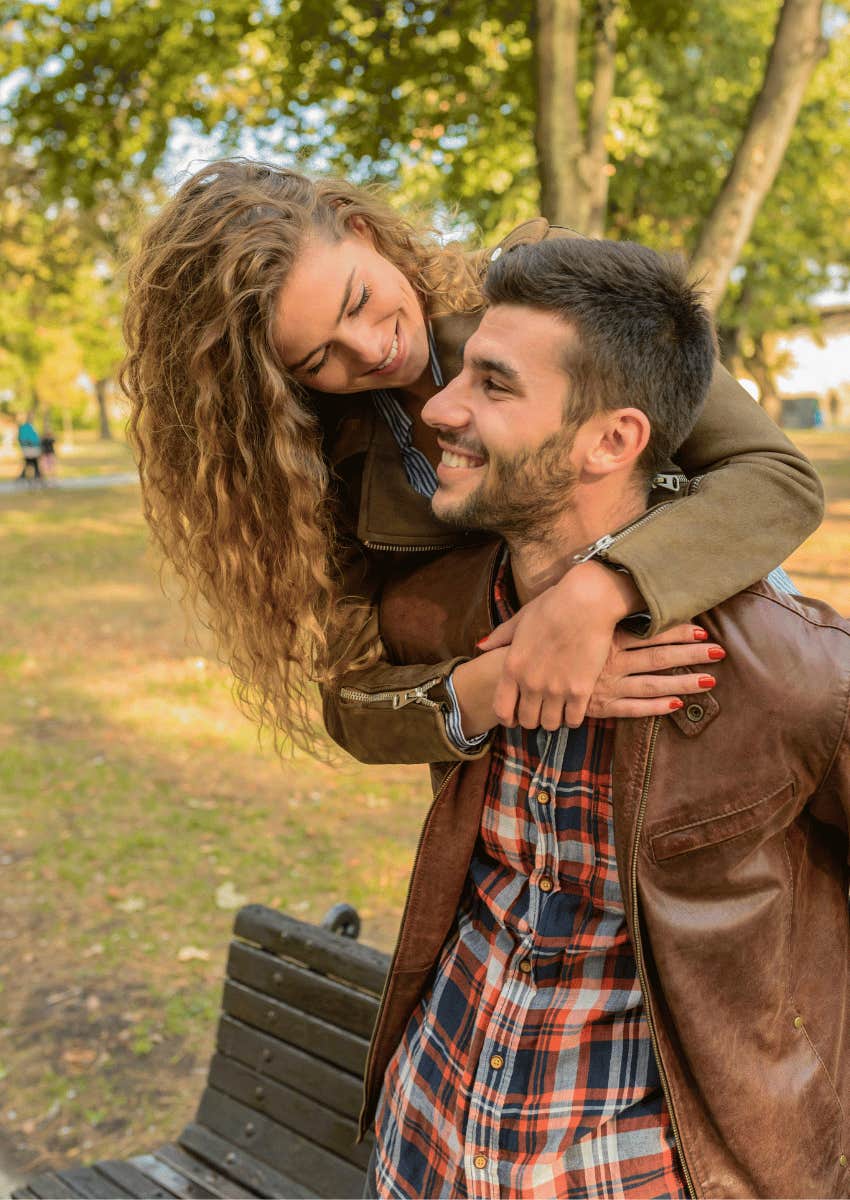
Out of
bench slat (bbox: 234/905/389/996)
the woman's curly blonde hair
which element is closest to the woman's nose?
the woman's curly blonde hair

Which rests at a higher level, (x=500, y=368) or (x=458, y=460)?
(x=500, y=368)

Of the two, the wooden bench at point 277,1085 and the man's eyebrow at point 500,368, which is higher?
the man's eyebrow at point 500,368

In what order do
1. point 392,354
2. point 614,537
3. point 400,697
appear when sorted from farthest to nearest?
point 392,354
point 400,697
point 614,537

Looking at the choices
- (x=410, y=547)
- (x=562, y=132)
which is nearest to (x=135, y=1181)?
(x=410, y=547)

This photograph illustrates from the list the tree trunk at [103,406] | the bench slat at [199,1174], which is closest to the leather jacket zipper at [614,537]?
the bench slat at [199,1174]

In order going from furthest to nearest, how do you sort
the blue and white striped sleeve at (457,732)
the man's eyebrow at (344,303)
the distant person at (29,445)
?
the distant person at (29,445)
the man's eyebrow at (344,303)
the blue and white striped sleeve at (457,732)

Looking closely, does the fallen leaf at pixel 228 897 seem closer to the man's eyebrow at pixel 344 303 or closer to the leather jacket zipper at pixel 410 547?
the leather jacket zipper at pixel 410 547

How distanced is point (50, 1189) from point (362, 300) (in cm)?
235

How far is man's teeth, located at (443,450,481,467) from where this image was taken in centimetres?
201

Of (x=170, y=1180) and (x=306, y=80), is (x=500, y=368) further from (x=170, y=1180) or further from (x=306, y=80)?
(x=306, y=80)

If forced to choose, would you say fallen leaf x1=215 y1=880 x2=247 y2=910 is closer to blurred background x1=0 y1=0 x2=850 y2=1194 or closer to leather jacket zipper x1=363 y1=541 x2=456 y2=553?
blurred background x1=0 y1=0 x2=850 y2=1194

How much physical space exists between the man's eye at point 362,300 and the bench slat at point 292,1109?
1.98 m

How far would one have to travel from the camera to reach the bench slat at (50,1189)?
2.94 metres

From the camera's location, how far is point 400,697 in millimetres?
2240
